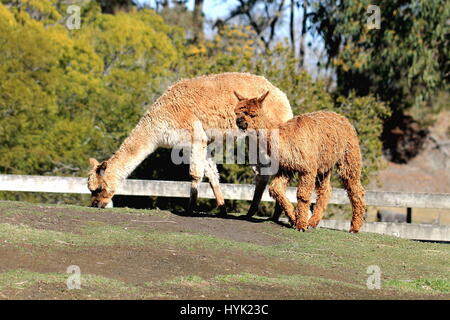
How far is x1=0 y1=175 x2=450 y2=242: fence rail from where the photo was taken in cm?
1382

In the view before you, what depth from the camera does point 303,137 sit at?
37.6 feet

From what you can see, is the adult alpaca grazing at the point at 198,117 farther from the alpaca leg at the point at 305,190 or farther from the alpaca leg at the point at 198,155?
the alpaca leg at the point at 305,190

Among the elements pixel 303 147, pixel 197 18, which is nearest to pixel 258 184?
pixel 303 147

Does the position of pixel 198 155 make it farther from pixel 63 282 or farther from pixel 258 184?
pixel 63 282

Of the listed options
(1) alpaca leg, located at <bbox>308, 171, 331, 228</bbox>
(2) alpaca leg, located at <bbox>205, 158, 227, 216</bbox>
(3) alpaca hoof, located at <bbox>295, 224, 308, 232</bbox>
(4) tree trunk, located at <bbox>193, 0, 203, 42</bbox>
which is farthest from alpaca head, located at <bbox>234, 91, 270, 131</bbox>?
(4) tree trunk, located at <bbox>193, 0, 203, 42</bbox>

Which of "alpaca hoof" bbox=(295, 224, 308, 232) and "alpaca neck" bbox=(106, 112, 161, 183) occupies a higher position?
"alpaca neck" bbox=(106, 112, 161, 183)

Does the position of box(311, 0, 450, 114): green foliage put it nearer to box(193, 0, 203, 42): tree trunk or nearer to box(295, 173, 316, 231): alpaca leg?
box(295, 173, 316, 231): alpaca leg

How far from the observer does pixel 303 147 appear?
11383 mm

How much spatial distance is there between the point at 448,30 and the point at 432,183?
11191mm

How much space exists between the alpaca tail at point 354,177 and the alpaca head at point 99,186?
13.4 feet

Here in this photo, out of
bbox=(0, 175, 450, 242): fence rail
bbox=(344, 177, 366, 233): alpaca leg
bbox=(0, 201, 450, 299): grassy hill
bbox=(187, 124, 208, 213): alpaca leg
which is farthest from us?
bbox=(0, 175, 450, 242): fence rail

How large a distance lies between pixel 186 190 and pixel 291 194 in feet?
6.35

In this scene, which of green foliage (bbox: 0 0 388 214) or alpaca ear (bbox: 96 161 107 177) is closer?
alpaca ear (bbox: 96 161 107 177)

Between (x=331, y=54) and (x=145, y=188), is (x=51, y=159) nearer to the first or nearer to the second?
(x=145, y=188)
